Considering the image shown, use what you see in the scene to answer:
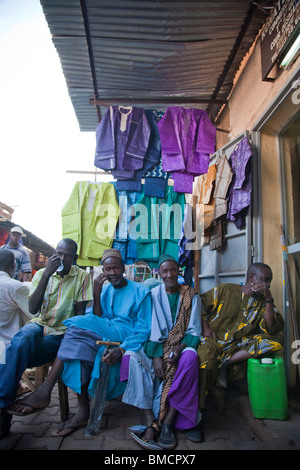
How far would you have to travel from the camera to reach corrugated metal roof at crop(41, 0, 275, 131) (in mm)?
2762

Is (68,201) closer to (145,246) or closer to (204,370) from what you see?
(145,246)

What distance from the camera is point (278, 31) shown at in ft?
8.80

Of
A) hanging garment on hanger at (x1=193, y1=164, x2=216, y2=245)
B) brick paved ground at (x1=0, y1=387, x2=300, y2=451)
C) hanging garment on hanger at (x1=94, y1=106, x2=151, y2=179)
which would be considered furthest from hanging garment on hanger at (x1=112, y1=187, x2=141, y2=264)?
brick paved ground at (x1=0, y1=387, x2=300, y2=451)

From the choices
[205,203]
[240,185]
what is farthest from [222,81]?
[205,203]

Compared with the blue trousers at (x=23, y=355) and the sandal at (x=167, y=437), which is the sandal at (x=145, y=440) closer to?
the sandal at (x=167, y=437)

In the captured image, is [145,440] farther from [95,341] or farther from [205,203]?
[205,203]

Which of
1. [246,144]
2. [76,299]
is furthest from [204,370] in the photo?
[246,144]

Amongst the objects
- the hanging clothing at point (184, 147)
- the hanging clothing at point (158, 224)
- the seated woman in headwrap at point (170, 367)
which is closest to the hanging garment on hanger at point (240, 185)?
the hanging clothing at point (184, 147)

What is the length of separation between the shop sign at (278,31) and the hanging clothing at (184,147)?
0.97 metres

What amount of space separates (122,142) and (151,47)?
1082 mm

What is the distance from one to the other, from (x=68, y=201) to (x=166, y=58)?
211 cm

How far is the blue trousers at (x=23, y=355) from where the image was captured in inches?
82.7

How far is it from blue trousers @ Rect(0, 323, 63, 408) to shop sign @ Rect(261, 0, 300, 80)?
324cm

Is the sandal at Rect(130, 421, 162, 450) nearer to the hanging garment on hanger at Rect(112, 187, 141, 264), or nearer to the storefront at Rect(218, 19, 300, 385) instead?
the storefront at Rect(218, 19, 300, 385)
